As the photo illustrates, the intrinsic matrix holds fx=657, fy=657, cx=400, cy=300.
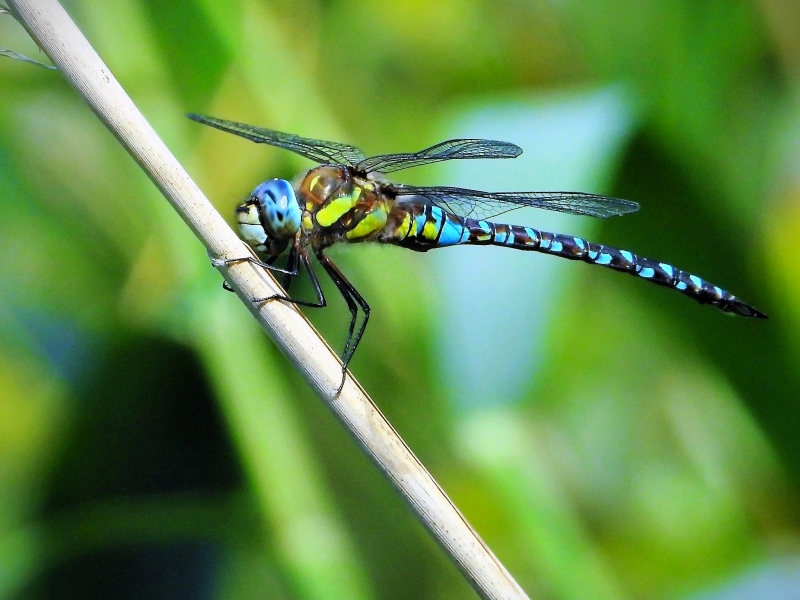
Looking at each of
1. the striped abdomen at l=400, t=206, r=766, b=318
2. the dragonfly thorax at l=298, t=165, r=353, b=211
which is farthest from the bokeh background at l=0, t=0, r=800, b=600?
the dragonfly thorax at l=298, t=165, r=353, b=211

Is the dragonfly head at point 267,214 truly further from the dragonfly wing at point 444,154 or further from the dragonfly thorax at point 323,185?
the dragonfly wing at point 444,154

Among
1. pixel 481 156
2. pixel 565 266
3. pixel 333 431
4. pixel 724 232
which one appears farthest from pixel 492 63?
pixel 333 431

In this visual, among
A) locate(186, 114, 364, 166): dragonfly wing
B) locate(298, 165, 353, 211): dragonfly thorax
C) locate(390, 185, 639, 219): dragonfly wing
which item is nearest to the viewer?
locate(186, 114, 364, 166): dragonfly wing

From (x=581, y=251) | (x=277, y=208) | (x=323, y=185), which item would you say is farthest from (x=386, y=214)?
(x=581, y=251)

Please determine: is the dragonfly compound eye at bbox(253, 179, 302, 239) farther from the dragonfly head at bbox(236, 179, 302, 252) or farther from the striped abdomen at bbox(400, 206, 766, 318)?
the striped abdomen at bbox(400, 206, 766, 318)

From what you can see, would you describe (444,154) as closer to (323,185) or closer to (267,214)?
(323,185)
